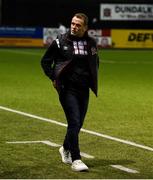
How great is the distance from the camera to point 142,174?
8969 mm

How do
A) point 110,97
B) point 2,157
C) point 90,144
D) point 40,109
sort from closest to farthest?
point 2,157
point 90,144
point 40,109
point 110,97

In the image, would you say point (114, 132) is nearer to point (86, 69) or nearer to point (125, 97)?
point (86, 69)

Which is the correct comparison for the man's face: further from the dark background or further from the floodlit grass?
the dark background

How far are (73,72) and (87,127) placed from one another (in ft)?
13.2

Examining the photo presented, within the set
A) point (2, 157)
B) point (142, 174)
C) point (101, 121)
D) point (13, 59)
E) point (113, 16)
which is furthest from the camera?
point (113, 16)

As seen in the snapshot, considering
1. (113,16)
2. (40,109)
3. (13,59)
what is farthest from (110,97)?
(113,16)

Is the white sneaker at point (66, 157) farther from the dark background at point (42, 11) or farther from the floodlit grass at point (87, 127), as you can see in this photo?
the dark background at point (42, 11)

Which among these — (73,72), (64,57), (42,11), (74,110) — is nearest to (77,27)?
(64,57)

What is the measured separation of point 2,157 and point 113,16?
1813 inches

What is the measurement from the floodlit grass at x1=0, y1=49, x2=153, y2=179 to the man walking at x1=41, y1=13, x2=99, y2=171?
562mm

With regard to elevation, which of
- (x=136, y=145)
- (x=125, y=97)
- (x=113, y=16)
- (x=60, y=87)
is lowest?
(x=113, y=16)

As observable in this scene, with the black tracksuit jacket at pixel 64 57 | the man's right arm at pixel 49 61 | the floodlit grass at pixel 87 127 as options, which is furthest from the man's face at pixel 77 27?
the floodlit grass at pixel 87 127

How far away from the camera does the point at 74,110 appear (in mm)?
9258

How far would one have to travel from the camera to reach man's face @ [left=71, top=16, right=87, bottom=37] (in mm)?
9102
